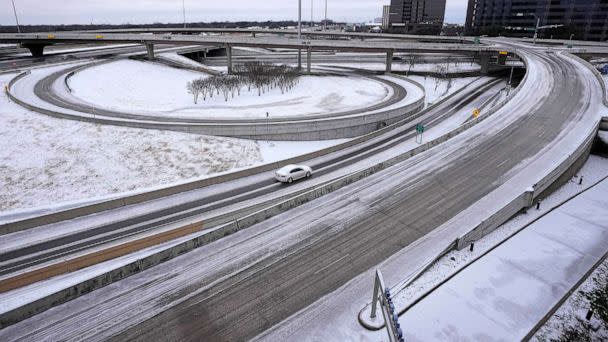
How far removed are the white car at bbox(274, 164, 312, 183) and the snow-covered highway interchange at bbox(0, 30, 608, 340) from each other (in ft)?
2.19

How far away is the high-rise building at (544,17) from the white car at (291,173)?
121852 millimetres

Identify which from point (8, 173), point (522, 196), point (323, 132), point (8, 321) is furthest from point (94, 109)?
point (522, 196)

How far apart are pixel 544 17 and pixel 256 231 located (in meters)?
162

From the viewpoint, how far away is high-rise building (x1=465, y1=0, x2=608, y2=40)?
411 feet

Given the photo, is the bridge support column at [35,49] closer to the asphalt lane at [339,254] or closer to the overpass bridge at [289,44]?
the overpass bridge at [289,44]

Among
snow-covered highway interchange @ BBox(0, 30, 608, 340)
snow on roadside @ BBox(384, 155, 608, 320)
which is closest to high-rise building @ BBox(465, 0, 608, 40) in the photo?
snow on roadside @ BBox(384, 155, 608, 320)

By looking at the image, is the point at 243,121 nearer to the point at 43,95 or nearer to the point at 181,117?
the point at 181,117

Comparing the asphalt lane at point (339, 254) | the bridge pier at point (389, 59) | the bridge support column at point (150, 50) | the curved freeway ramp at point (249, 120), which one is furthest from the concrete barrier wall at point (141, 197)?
the bridge support column at point (150, 50)

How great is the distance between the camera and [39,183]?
2862 cm

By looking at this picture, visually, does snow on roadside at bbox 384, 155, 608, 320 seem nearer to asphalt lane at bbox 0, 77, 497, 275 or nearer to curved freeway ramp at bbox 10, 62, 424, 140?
asphalt lane at bbox 0, 77, 497, 275

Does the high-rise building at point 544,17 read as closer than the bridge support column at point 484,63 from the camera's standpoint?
No

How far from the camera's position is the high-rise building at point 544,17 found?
125 m

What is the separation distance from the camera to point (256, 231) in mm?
19391

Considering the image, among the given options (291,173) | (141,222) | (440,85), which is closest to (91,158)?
(141,222)
